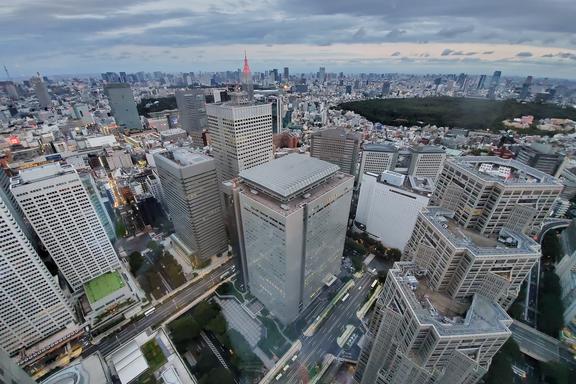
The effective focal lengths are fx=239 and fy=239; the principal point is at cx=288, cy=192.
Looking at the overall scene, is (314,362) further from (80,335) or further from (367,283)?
(80,335)

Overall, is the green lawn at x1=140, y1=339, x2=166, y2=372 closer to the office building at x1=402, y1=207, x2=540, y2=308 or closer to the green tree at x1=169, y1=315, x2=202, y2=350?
the green tree at x1=169, y1=315, x2=202, y2=350

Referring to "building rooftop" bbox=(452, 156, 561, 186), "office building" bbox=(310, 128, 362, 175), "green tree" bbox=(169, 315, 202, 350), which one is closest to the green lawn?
"green tree" bbox=(169, 315, 202, 350)

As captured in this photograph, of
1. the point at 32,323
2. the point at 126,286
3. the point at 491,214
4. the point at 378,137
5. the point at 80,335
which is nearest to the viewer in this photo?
the point at 491,214

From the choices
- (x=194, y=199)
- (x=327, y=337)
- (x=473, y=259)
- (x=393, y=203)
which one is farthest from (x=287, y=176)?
(x=393, y=203)

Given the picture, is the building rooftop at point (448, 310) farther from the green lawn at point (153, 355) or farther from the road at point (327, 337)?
the green lawn at point (153, 355)

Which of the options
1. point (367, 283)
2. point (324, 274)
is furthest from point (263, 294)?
point (367, 283)

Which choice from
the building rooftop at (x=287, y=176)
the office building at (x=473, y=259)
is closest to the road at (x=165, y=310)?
the building rooftop at (x=287, y=176)

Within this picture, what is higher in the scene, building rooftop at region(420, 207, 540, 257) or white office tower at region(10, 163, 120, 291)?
building rooftop at region(420, 207, 540, 257)
